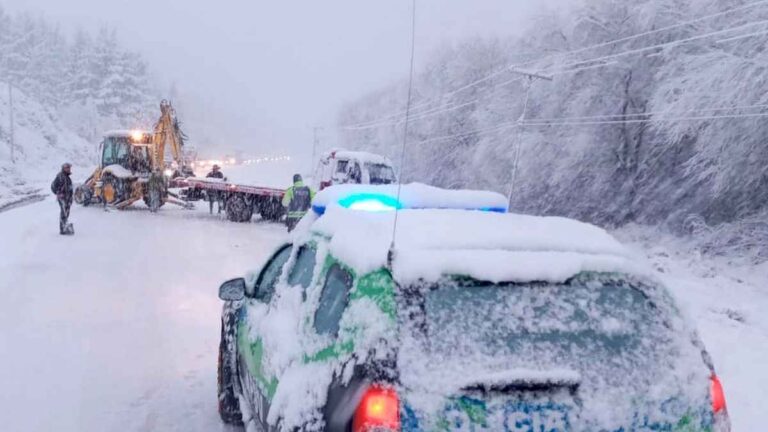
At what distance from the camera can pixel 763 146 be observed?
17.4 metres

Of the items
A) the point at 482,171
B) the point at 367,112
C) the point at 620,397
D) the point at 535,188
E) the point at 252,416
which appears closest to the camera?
the point at 620,397

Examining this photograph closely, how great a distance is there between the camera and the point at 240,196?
69.0ft

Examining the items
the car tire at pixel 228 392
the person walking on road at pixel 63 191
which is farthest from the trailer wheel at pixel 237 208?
the car tire at pixel 228 392

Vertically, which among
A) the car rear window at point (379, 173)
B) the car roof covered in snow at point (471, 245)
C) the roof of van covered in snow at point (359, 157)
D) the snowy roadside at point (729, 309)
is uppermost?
the roof of van covered in snow at point (359, 157)

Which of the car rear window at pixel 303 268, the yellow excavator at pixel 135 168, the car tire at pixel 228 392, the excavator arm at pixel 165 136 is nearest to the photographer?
the car rear window at pixel 303 268

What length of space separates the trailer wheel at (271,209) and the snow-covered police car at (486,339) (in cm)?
1871

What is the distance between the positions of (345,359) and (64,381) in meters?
4.21

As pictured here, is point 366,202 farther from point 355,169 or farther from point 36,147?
point 36,147

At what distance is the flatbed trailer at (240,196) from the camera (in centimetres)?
2098

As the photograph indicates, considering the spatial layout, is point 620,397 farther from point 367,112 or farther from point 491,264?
point 367,112

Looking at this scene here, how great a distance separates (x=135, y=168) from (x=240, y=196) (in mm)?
6268

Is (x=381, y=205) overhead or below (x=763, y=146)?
below

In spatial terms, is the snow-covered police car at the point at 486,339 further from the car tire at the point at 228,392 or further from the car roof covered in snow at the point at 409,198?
the car tire at the point at 228,392

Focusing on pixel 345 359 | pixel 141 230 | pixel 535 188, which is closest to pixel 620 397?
pixel 345 359
